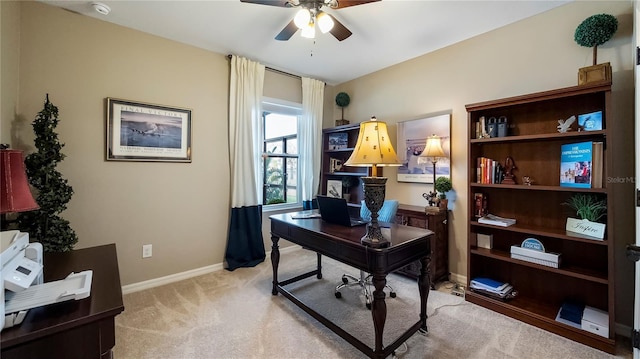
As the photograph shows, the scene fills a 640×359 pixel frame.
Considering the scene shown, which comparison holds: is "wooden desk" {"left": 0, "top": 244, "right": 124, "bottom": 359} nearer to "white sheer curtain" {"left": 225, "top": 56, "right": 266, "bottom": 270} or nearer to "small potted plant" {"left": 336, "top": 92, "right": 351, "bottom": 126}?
"white sheer curtain" {"left": 225, "top": 56, "right": 266, "bottom": 270}

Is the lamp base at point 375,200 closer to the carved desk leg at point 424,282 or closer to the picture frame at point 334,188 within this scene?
the carved desk leg at point 424,282

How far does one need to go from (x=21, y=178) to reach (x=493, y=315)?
10.6ft

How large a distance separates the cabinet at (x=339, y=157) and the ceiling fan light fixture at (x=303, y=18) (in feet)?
5.99

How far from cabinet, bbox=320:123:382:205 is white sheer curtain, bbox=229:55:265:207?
1.15m

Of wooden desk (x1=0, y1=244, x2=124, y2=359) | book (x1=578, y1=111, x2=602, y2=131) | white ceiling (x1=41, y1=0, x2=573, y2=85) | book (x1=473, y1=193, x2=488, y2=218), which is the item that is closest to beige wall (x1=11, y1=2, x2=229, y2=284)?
white ceiling (x1=41, y1=0, x2=573, y2=85)

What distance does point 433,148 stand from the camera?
285 centimetres

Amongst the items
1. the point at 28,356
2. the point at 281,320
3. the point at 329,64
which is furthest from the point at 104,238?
the point at 329,64

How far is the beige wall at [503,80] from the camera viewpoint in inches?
78.5

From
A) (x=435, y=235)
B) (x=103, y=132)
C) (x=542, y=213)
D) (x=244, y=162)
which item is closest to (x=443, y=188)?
(x=435, y=235)

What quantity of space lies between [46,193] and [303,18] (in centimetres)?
230

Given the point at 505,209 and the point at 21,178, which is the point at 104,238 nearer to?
the point at 21,178

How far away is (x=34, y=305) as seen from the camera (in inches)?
36.5

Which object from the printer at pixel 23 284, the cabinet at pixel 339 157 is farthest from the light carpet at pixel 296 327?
the cabinet at pixel 339 157

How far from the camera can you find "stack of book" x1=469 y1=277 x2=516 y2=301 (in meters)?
2.34
